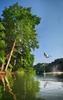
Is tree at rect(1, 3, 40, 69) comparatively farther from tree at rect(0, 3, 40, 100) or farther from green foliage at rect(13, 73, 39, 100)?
green foliage at rect(13, 73, 39, 100)

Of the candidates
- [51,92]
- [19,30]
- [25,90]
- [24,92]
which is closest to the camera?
[51,92]

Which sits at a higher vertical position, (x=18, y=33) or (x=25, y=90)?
(x=18, y=33)

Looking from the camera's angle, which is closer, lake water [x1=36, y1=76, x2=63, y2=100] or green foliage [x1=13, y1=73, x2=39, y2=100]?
lake water [x1=36, y1=76, x2=63, y2=100]

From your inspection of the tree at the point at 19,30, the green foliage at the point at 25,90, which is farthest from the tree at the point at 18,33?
the green foliage at the point at 25,90

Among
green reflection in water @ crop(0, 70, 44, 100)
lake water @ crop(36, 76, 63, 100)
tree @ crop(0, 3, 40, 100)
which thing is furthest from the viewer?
tree @ crop(0, 3, 40, 100)

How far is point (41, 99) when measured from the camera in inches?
736

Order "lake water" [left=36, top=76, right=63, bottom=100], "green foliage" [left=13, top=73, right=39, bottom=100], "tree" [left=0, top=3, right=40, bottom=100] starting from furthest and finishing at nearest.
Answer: "tree" [left=0, top=3, right=40, bottom=100], "green foliage" [left=13, top=73, right=39, bottom=100], "lake water" [left=36, top=76, right=63, bottom=100]

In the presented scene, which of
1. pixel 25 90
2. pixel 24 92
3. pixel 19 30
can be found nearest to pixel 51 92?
pixel 24 92

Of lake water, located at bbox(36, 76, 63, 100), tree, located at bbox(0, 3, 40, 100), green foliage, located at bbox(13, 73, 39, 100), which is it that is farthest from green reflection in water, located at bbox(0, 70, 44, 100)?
tree, located at bbox(0, 3, 40, 100)

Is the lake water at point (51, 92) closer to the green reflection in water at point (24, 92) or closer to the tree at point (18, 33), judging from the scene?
the green reflection in water at point (24, 92)

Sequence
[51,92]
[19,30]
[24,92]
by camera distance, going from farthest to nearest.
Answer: [19,30] < [24,92] < [51,92]

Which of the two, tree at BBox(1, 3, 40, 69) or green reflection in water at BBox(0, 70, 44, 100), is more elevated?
tree at BBox(1, 3, 40, 69)

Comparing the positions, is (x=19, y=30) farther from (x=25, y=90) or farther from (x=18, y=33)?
(x=25, y=90)

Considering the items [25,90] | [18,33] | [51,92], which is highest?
[18,33]
